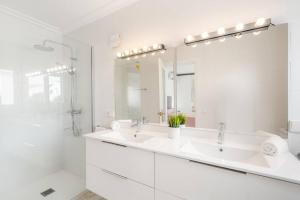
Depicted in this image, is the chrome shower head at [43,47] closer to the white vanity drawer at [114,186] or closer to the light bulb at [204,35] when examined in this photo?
the white vanity drawer at [114,186]

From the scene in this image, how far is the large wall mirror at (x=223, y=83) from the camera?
46.9 inches

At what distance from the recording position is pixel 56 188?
208 cm

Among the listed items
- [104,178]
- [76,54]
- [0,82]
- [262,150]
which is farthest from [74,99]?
[262,150]

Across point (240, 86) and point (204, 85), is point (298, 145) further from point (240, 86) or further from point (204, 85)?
point (204, 85)

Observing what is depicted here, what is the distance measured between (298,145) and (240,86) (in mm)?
599

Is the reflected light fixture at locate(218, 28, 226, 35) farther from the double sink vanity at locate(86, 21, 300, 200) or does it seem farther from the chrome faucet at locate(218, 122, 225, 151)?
the chrome faucet at locate(218, 122, 225, 151)

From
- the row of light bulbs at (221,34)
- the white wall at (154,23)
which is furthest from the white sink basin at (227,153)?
the white wall at (154,23)

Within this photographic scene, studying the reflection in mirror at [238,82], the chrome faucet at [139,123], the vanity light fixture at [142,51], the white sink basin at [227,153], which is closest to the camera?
the white sink basin at [227,153]

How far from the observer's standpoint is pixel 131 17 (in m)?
1.90

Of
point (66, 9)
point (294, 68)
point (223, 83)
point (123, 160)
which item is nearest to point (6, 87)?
point (66, 9)

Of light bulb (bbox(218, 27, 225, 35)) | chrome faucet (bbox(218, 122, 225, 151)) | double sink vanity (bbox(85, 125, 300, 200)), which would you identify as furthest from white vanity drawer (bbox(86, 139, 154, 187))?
light bulb (bbox(218, 27, 225, 35))

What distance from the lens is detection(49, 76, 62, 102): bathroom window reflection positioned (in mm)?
2342

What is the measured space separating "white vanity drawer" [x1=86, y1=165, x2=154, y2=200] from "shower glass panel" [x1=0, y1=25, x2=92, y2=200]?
2.31ft

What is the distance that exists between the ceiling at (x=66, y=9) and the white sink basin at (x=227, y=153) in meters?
1.82
